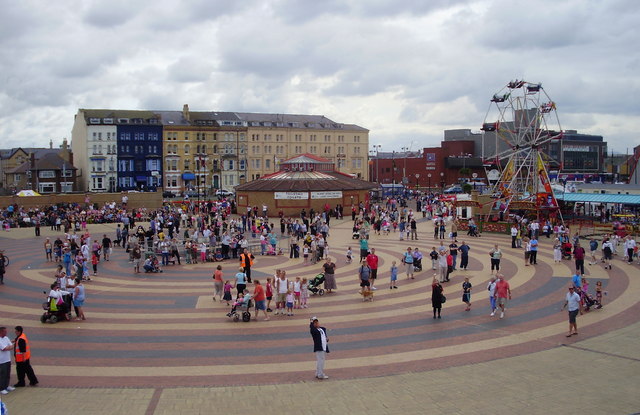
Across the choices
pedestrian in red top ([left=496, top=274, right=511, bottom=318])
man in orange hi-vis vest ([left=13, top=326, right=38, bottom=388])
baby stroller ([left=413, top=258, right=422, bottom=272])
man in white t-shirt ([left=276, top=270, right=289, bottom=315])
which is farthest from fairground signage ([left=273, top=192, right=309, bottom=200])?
man in orange hi-vis vest ([left=13, top=326, right=38, bottom=388])

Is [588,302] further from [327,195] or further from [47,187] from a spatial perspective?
[47,187]

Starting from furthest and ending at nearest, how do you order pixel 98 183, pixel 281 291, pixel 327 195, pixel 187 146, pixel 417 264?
pixel 187 146 → pixel 98 183 → pixel 327 195 → pixel 417 264 → pixel 281 291

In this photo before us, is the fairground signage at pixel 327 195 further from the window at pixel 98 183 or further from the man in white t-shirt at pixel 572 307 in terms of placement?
the window at pixel 98 183

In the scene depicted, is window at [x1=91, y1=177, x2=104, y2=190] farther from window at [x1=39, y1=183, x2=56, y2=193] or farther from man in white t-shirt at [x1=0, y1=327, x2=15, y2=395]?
man in white t-shirt at [x1=0, y1=327, x2=15, y2=395]

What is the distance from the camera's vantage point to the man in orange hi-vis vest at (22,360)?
1190 centimetres

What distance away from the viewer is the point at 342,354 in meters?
14.5

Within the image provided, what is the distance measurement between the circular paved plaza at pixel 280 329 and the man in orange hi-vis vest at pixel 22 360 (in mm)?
344

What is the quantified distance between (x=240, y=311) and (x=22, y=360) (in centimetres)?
713

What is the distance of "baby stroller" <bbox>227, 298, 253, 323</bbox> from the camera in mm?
17625

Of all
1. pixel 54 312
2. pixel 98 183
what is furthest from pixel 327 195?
pixel 98 183

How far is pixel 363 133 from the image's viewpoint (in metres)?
98.7

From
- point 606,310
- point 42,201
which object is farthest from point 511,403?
point 42,201

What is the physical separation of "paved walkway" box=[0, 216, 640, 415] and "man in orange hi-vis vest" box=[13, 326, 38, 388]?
28 cm

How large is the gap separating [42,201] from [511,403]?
55529 millimetres
